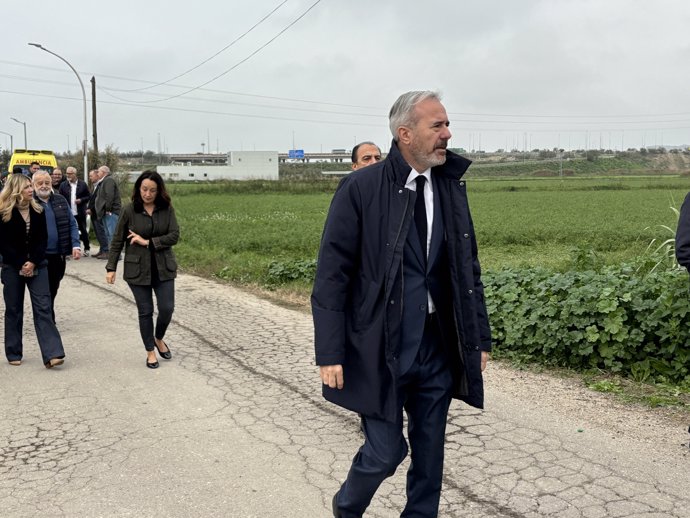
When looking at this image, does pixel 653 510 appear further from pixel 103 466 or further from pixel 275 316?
pixel 275 316

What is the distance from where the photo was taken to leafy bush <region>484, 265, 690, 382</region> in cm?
609

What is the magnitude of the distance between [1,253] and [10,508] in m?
3.67

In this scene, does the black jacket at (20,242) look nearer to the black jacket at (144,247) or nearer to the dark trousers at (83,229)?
the black jacket at (144,247)

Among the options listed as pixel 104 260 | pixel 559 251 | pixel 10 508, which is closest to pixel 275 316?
pixel 10 508

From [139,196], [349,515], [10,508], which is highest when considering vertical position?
[139,196]

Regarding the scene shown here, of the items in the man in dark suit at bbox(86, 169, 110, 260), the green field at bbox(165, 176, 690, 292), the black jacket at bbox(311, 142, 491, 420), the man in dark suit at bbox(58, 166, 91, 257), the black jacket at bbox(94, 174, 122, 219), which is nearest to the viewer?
the black jacket at bbox(311, 142, 491, 420)

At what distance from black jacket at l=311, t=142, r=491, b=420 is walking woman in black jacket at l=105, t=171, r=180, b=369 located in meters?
4.26

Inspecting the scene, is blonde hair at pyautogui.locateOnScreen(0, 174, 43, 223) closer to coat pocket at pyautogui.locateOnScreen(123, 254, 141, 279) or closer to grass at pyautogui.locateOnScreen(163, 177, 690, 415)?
coat pocket at pyautogui.locateOnScreen(123, 254, 141, 279)

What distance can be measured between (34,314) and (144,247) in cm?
128

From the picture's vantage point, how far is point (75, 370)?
6.95m

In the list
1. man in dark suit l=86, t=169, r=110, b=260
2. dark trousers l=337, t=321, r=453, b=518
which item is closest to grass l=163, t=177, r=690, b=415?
man in dark suit l=86, t=169, r=110, b=260

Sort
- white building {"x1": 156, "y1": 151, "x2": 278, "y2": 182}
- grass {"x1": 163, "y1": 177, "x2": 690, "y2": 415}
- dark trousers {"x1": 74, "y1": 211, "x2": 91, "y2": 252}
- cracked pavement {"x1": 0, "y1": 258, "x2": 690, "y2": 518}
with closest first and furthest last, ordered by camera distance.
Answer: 1. cracked pavement {"x1": 0, "y1": 258, "x2": 690, "y2": 518}
2. grass {"x1": 163, "y1": 177, "x2": 690, "y2": 415}
3. dark trousers {"x1": 74, "y1": 211, "x2": 91, "y2": 252}
4. white building {"x1": 156, "y1": 151, "x2": 278, "y2": 182}

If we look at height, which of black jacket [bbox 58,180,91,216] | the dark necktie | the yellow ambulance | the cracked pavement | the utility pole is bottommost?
the cracked pavement

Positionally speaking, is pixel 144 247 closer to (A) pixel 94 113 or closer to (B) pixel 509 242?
(B) pixel 509 242
